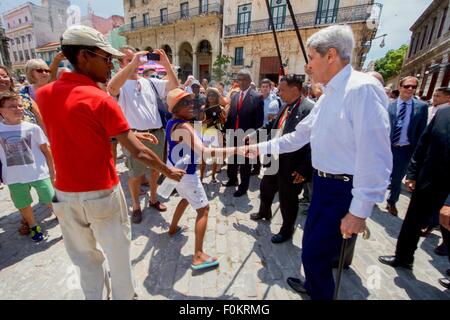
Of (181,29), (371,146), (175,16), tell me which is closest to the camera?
(371,146)

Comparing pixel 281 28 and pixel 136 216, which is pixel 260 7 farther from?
pixel 136 216

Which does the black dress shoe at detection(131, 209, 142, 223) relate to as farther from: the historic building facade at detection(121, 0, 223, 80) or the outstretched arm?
the historic building facade at detection(121, 0, 223, 80)

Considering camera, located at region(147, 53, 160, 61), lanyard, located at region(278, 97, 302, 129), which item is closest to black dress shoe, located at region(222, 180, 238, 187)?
lanyard, located at region(278, 97, 302, 129)

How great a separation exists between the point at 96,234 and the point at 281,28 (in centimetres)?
2261

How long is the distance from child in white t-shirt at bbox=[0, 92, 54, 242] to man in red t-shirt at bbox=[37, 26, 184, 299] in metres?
1.86

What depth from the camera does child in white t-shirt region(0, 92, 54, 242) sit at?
9.34 ft

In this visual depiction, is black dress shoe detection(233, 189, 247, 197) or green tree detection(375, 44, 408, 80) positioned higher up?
green tree detection(375, 44, 408, 80)

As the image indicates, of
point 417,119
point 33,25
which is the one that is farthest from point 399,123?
point 33,25

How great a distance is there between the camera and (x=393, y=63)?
47.0 metres

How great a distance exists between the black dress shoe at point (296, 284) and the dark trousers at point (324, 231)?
0.35 meters

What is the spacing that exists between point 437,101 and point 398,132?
2310mm

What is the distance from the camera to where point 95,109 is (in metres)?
1.43

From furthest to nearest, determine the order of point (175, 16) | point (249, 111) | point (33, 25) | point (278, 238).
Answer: point (33, 25)
point (175, 16)
point (249, 111)
point (278, 238)
